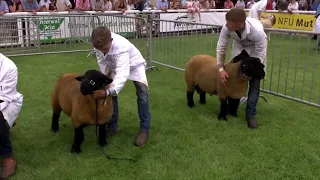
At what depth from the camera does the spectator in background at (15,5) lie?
13.5 m

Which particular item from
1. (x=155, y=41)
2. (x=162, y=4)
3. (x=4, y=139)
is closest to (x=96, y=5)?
(x=162, y=4)

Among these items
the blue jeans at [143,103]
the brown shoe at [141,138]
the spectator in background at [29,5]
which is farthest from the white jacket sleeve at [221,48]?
the spectator in background at [29,5]

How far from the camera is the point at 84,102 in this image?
166 inches

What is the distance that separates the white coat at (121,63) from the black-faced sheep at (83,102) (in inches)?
5.3

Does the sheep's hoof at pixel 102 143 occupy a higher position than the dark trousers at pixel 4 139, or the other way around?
the dark trousers at pixel 4 139

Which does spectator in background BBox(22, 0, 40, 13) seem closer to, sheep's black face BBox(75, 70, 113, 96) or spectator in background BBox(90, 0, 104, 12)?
spectator in background BBox(90, 0, 104, 12)

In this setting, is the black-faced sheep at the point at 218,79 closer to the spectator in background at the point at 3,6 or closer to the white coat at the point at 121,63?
the white coat at the point at 121,63

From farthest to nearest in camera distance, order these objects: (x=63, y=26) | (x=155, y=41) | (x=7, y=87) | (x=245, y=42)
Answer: (x=63, y=26)
(x=155, y=41)
(x=245, y=42)
(x=7, y=87)

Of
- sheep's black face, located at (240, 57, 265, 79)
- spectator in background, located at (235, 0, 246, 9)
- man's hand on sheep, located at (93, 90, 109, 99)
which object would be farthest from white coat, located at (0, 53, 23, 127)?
spectator in background, located at (235, 0, 246, 9)

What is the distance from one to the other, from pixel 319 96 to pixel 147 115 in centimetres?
363

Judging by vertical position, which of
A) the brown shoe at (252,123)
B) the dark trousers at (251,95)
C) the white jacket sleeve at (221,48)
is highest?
the white jacket sleeve at (221,48)

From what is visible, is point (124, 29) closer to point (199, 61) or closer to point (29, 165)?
point (199, 61)

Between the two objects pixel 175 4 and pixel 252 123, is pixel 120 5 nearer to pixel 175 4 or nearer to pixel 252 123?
pixel 175 4

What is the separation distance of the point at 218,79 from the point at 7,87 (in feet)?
9.73
